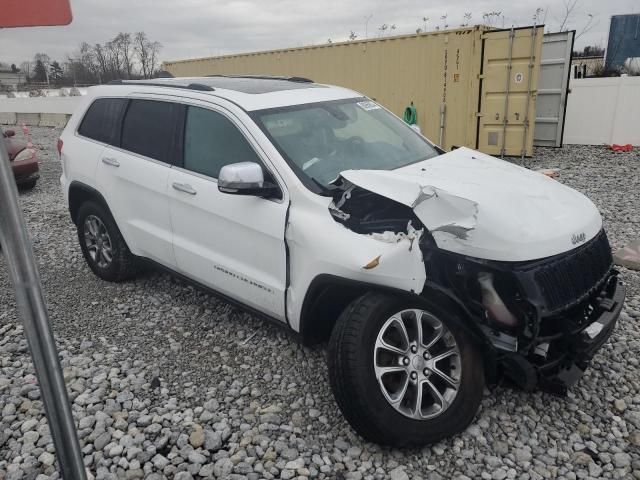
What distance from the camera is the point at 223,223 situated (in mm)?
3352

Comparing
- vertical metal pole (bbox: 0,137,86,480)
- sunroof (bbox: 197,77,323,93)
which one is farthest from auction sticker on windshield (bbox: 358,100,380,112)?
vertical metal pole (bbox: 0,137,86,480)

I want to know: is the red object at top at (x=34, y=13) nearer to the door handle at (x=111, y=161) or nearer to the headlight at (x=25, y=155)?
the door handle at (x=111, y=161)

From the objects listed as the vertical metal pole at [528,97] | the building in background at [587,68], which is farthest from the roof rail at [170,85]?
the building in background at [587,68]

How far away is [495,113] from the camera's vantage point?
1051 cm

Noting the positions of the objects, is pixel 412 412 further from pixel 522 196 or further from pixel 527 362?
pixel 522 196

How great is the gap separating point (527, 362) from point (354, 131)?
1939mm

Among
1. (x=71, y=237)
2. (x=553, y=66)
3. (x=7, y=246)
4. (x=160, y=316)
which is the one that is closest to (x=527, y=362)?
(x=7, y=246)

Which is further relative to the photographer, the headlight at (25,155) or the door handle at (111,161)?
the headlight at (25,155)

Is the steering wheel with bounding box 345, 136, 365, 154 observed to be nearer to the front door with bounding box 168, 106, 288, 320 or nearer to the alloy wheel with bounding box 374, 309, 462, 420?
the front door with bounding box 168, 106, 288, 320

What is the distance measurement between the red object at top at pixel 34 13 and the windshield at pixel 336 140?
5.34ft

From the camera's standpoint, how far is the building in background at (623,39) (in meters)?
28.0

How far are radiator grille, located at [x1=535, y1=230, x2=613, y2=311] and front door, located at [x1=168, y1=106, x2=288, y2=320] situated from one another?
1422 mm

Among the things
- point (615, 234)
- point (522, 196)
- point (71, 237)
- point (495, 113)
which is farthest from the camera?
point (495, 113)

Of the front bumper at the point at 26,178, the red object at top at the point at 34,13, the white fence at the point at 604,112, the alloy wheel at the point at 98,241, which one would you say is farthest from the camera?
the white fence at the point at 604,112
